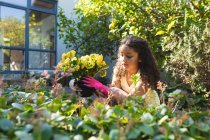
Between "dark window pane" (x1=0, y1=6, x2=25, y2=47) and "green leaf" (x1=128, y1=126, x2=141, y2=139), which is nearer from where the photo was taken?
"green leaf" (x1=128, y1=126, x2=141, y2=139)

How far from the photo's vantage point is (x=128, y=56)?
2.83 meters

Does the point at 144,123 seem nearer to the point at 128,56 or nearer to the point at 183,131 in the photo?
the point at 183,131

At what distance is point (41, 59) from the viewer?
10672 millimetres

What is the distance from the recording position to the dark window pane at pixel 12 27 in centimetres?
968

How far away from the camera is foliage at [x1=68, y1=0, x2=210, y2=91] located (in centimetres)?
507

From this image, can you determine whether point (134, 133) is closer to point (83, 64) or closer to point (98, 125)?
point (98, 125)

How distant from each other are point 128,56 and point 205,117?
141 cm

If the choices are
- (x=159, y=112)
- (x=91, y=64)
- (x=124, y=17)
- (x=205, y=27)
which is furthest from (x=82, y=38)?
(x=159, y=112)

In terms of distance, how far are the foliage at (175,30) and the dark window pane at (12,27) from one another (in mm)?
3940

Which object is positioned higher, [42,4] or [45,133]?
[42,4]

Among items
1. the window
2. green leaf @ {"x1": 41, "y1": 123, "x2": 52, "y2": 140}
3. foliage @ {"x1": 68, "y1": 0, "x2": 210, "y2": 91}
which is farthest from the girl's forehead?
the window

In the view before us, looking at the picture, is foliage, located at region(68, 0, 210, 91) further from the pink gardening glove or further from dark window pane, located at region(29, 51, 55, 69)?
dark window pane, located at region(29, 51, 55, 69)

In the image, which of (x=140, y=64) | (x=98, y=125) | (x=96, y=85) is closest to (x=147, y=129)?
(x=98, y=125)

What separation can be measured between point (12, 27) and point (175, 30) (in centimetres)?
584
